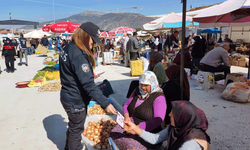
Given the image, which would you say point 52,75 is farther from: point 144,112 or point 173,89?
point 144,112

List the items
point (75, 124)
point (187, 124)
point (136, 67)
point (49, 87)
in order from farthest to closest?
point (136, 67) → point (49, 87) → point (75, 124) → point (187, 124)

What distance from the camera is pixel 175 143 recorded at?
1.93 m

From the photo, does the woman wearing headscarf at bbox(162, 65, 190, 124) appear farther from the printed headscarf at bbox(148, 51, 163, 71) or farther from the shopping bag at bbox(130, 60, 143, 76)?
the shopping bag at bbox(130, 60, 143, 76)

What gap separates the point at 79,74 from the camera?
82.9 inches

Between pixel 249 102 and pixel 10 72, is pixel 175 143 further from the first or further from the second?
pixel 10 72

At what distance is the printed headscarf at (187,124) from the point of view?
70.2 inches

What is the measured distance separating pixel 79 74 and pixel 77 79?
0.15m

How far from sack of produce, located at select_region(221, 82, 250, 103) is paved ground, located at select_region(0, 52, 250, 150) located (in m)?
0.13

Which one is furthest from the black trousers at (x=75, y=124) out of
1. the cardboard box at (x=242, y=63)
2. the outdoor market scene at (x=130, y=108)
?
the cardboard box at (x=242, y=63)

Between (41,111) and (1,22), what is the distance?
6692cm

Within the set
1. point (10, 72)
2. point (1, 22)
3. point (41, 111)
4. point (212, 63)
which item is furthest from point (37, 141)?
point (1, 22)

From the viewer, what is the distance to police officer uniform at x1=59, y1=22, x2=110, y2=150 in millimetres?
2123

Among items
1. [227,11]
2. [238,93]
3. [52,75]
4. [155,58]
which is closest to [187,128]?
[155,58]

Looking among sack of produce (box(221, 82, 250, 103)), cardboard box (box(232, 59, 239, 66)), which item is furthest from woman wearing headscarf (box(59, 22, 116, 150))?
cardboard box (box(232, 59, 239, 66))
